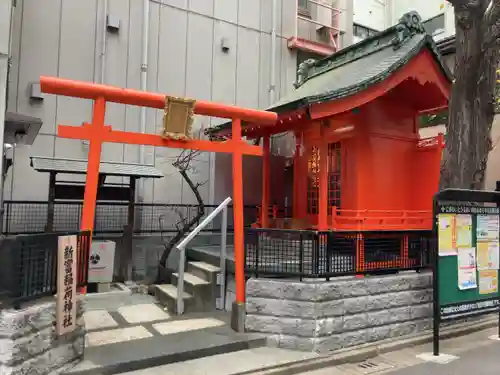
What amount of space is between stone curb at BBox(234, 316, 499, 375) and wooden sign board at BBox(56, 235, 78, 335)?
2198mm

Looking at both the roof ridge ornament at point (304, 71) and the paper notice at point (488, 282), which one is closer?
the paper notice at point (488, 282)

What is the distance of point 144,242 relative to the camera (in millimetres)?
10172

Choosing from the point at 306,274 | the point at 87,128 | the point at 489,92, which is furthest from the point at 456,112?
the point at 87,128

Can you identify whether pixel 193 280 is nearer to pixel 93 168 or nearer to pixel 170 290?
pixel 170 290

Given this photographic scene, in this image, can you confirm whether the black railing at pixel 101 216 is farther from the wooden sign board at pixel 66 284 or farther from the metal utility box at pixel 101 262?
the wooden sign board at pixel 66 284

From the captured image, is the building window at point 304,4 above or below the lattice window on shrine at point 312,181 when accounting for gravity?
above

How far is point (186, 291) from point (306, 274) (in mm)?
2623

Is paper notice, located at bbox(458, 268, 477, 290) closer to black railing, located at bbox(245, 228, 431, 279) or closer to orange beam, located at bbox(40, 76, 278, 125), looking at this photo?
black railing, located at bbox(245, 228, 431, 279)

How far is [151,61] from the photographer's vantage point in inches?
443

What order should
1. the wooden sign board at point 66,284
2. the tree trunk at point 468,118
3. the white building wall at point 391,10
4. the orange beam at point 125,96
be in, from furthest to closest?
the white building wall at point 391,10 < the tree trunk at point 468,118 < the orange beam at point 125,96 < the wooden sign board at point 66,284

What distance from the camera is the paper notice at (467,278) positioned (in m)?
6.33

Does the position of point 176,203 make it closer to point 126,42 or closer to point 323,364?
point 126,42

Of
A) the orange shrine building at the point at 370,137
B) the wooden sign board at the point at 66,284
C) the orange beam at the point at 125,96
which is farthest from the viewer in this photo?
the orange shrine building at the point at 370,137

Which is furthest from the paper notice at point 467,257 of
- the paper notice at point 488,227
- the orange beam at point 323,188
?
the orange beam at point 323,188
